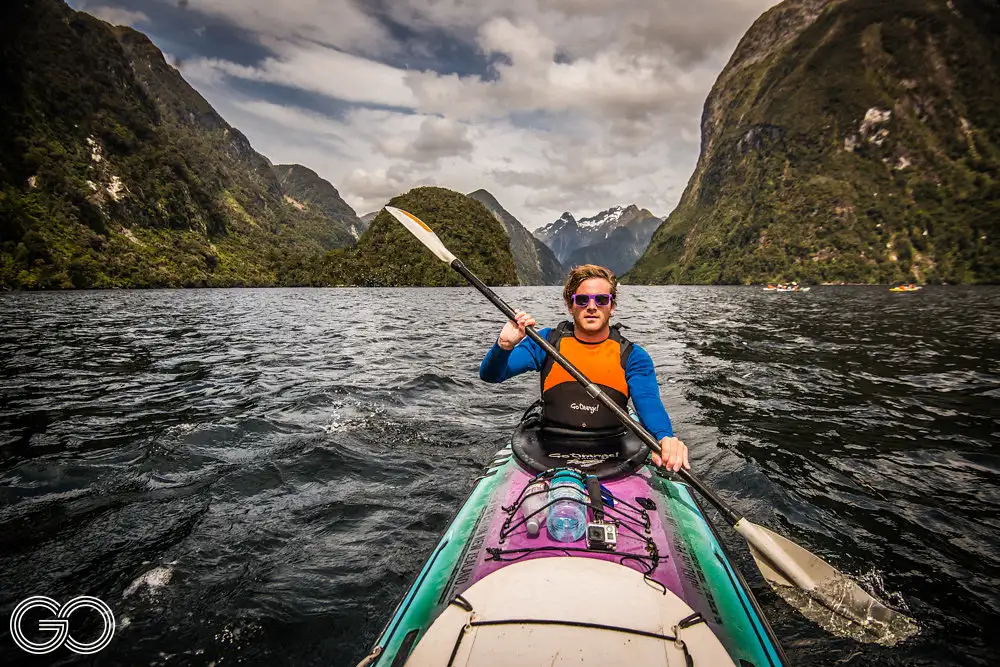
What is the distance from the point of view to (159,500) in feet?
18.1

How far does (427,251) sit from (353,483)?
500ft

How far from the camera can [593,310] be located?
4.97 m

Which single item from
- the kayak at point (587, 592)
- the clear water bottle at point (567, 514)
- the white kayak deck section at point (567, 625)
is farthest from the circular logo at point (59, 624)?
the clear water bottle at point (567, 514)

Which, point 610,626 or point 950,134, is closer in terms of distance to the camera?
point 610,626

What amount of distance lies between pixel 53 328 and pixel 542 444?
25.7m

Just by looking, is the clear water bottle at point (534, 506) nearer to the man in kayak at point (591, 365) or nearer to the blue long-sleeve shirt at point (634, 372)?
the man in kayak at point (591, 365)

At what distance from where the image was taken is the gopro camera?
313 cm

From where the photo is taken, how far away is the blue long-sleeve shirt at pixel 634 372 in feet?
15.5

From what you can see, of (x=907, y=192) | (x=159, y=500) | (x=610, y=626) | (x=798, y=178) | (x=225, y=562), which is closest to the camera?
(x=610, y=626)

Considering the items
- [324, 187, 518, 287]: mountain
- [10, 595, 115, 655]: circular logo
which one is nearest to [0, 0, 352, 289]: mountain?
[324, 187, 518, 287]: mountain

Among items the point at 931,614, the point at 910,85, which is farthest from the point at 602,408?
the point at 910,85

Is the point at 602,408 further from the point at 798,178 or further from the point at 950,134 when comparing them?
the point at 950,134

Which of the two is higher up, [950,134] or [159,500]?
[950,134]

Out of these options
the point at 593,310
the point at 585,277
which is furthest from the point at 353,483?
the point at 585,277
